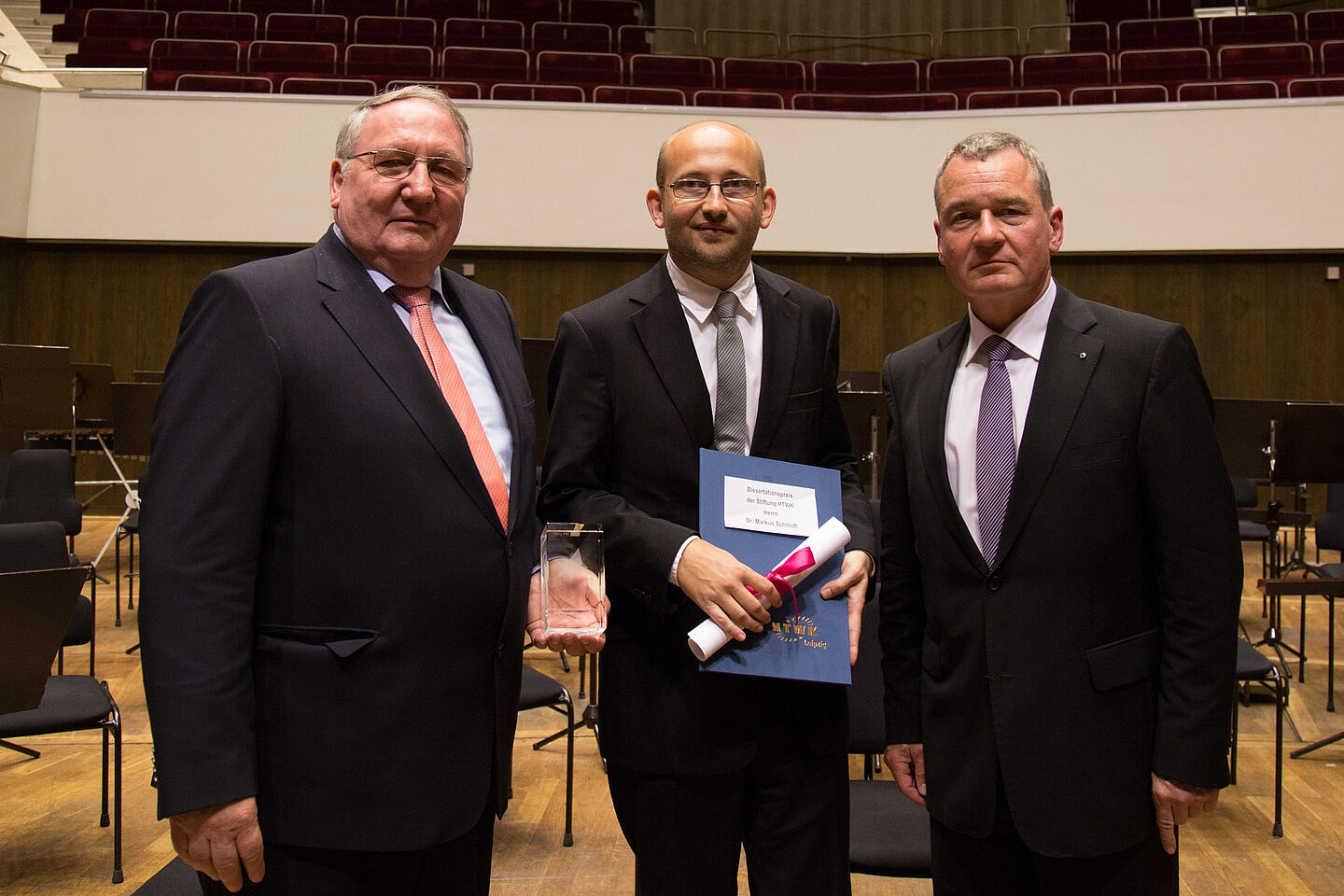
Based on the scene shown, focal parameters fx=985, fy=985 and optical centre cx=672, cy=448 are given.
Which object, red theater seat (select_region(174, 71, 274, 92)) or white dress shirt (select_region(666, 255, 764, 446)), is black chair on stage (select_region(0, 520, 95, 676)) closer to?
white dress shirt (select_region(666, 255, 764, 446))

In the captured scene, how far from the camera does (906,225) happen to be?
29.1 ft

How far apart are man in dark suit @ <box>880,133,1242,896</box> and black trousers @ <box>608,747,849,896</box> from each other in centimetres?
18

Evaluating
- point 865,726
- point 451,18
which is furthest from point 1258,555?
point 451,18

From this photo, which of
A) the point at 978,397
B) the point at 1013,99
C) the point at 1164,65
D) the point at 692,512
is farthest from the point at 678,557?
the point at 1164,65

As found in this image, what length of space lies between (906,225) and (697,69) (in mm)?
2742

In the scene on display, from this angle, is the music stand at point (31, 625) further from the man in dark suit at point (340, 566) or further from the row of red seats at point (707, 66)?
the row of red seats at point (707, 66)

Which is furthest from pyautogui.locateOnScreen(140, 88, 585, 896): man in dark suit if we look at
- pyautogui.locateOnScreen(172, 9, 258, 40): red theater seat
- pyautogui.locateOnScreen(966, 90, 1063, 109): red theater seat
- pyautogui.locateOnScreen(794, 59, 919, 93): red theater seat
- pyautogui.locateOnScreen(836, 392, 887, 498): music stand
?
pyautogui.locateOnScreen(172, 9, 258, 40): red theater seat

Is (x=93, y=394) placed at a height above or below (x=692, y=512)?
above

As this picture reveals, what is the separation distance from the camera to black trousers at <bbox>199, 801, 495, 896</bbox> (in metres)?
1.31

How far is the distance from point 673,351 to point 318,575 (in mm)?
682

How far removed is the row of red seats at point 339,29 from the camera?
10.2 metres

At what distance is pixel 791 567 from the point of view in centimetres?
149

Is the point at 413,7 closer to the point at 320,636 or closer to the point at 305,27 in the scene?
the point at 305,27

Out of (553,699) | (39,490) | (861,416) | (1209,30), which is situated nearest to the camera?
(553,699)
